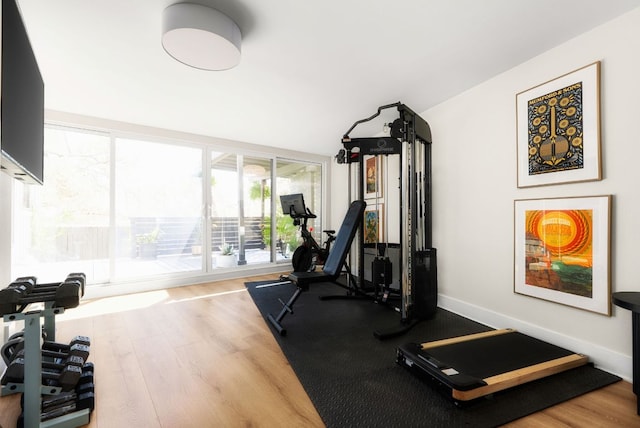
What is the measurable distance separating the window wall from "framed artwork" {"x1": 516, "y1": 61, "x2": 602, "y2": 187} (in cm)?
357

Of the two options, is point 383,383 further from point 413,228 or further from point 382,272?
point 382,272

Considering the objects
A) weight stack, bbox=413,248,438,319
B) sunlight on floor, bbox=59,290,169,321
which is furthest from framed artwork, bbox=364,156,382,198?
sunlight on floor, bbox=59,290,169,321

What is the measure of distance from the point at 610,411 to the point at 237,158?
4694 mm

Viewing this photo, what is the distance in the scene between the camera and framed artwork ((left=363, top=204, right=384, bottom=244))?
3.95m

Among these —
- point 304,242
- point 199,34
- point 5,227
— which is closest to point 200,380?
point 5,227

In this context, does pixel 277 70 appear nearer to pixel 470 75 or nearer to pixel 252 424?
pixel 470 75

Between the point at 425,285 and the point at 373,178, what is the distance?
77.6 inches

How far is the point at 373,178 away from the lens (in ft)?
13.5

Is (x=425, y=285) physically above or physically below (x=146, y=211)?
below

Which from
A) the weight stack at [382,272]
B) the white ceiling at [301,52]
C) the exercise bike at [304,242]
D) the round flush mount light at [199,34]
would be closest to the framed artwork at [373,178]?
the exercise bike at [304,242]

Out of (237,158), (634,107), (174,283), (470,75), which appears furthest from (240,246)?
(634,107)

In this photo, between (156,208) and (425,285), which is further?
(156,208)

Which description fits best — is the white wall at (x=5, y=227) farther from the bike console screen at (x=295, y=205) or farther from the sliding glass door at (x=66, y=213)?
the bike console screen at (x=295, y=205)

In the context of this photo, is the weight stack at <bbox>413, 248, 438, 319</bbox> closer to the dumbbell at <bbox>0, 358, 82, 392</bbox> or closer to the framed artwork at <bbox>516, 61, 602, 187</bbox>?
the framed artwork at <bbox>516, 61, 602, 187</bbox>
